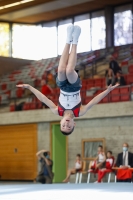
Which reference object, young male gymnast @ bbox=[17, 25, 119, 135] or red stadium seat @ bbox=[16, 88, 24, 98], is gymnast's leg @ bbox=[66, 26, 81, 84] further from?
red stadium seat @ bbox=[16, 88, 24, 98]

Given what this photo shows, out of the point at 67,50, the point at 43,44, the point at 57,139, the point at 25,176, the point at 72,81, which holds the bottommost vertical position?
the point at 25,176

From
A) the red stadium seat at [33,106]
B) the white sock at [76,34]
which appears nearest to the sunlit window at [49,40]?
the red stadium seat at [33,106]

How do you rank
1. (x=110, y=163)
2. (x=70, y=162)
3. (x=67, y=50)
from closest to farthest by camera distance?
(x=67, y=50), (x=110, y=163), (x=70, y=162)

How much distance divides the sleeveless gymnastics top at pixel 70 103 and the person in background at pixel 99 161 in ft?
25.5

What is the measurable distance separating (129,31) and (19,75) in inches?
264

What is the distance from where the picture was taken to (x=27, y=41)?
28.0 meters

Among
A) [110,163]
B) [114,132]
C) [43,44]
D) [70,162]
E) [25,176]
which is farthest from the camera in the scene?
[43,44]

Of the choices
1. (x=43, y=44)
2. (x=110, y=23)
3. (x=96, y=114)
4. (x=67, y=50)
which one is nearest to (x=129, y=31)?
(x=110, y=23)

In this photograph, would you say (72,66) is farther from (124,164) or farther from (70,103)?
(124,164)

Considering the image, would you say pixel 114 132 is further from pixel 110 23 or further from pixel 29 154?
pixel 110 23

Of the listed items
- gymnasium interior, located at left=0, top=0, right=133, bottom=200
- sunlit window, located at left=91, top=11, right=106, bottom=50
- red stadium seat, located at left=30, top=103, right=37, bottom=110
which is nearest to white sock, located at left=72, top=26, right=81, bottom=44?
gymnasium interior, located at left=0, top=0, right=133, bottom=200

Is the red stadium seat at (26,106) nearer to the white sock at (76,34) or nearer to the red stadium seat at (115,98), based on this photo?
the red stadium seat at (115,98)

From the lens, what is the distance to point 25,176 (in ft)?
63.9

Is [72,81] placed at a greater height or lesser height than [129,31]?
lesser
